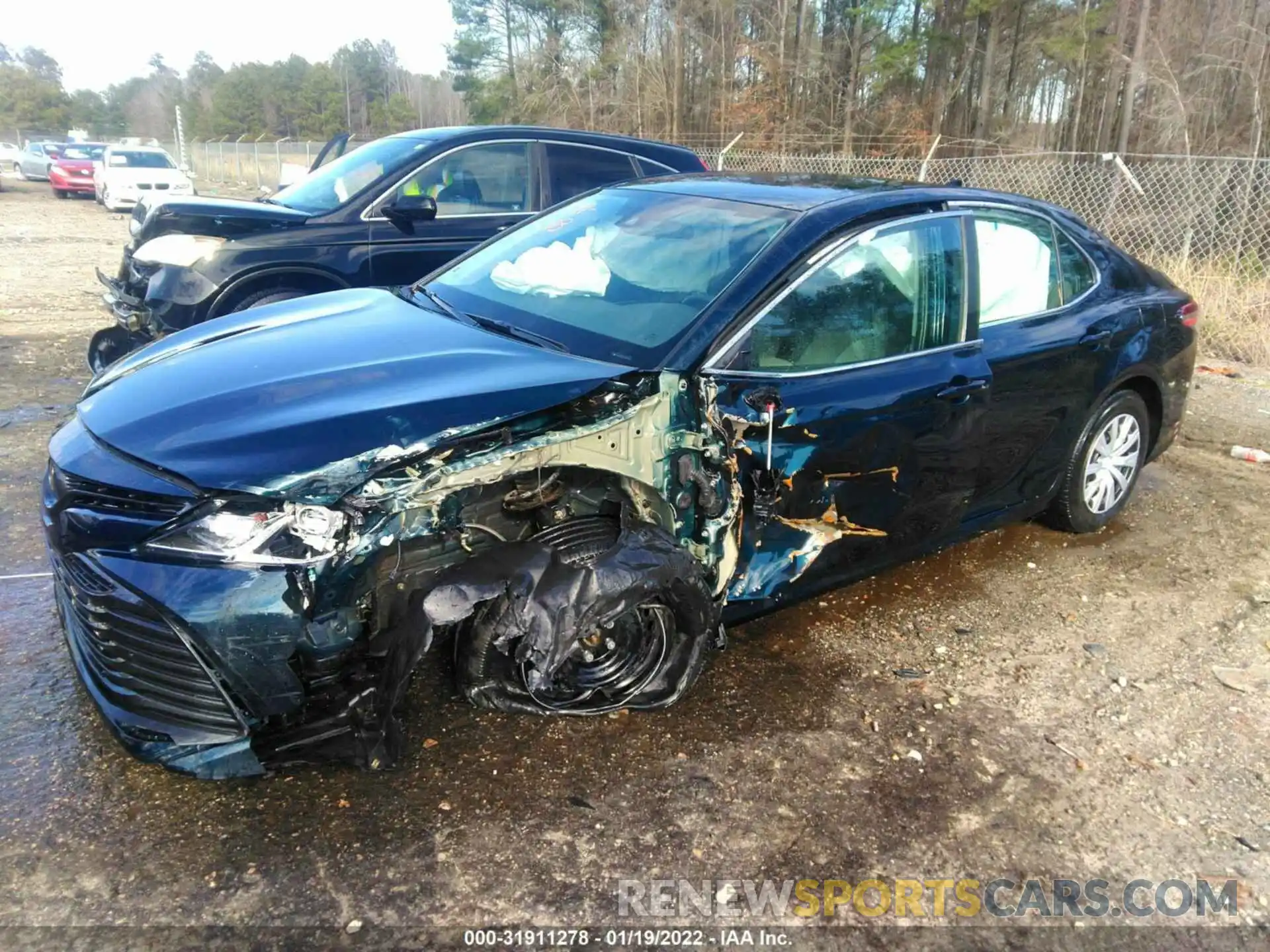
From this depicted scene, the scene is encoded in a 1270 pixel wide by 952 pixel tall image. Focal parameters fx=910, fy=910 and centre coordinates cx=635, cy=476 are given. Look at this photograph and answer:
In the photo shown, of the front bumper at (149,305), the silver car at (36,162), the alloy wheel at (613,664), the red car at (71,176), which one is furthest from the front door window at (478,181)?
the silver car at (36,162)

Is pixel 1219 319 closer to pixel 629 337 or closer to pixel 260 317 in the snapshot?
pixel 629 337

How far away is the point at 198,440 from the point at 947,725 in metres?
2.42

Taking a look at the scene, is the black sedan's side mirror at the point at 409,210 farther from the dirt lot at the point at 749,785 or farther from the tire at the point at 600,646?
the tire at the point at 600,646

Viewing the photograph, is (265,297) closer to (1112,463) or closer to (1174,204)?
(1112,463)

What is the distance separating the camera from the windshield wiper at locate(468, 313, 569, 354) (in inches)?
117

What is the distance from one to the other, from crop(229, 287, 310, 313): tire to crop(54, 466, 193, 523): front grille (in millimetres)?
3349

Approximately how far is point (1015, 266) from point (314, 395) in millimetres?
2824

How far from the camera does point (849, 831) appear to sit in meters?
2.47

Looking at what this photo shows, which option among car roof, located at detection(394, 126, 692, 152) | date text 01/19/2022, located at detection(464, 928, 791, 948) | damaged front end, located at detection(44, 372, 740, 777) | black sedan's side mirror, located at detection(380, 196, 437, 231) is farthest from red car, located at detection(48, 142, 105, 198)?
date text 01/19/2022, located at detection(464, 928, 791, 948)

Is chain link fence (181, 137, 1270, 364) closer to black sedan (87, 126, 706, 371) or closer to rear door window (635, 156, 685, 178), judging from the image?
rear door window (635, 156, 685, 178)

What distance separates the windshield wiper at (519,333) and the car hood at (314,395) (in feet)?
0.19

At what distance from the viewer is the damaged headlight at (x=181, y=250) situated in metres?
5.48

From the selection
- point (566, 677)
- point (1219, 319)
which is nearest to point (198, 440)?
point (566, 677)

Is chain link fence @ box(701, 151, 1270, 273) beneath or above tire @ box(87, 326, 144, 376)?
above
